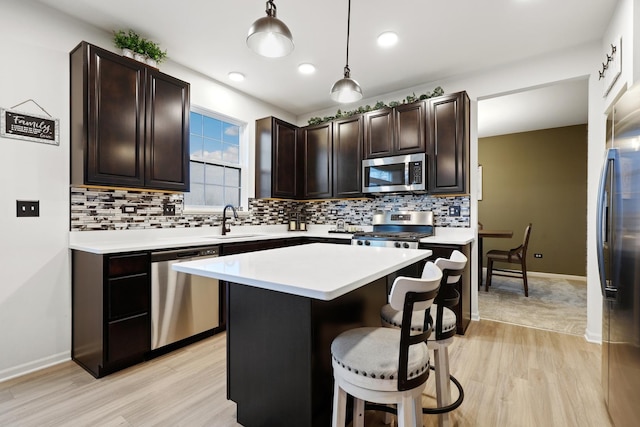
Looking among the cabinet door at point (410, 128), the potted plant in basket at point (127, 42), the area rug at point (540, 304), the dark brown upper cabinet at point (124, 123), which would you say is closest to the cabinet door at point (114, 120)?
the dark brown upper cabinet at point (124, 123)

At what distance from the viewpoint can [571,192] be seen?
529 centimetres

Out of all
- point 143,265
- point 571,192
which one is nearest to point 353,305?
point 143,265

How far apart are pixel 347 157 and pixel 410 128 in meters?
0.86

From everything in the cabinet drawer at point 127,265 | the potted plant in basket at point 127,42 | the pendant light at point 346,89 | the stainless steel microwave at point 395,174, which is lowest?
the cabinet drawer at point 127,265

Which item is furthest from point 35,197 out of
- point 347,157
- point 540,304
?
point 540,304

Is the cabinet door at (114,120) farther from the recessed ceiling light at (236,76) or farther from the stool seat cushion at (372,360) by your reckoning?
the stool seat cushion at (372,360)

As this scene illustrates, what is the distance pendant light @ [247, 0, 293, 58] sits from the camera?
1.57 meters

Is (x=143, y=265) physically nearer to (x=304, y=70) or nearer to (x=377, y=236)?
(x=377, y=236)

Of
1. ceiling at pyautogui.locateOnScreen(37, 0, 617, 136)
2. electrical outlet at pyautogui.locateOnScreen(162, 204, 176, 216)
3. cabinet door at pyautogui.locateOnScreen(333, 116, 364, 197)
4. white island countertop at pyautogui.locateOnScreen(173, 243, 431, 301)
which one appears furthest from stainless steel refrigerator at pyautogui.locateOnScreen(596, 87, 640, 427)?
electrical outlet at pyautogui.locateOnScreen(162, 204, 176, 216)

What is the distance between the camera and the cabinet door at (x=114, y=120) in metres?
2.28

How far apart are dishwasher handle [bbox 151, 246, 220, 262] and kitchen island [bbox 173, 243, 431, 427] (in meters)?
1.13

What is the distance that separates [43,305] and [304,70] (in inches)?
122

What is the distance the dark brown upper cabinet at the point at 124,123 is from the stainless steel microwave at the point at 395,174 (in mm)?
2047

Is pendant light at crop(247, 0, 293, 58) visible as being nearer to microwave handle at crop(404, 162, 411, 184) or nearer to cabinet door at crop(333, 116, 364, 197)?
microwave handle at crop(404, 162, 411, 184)
